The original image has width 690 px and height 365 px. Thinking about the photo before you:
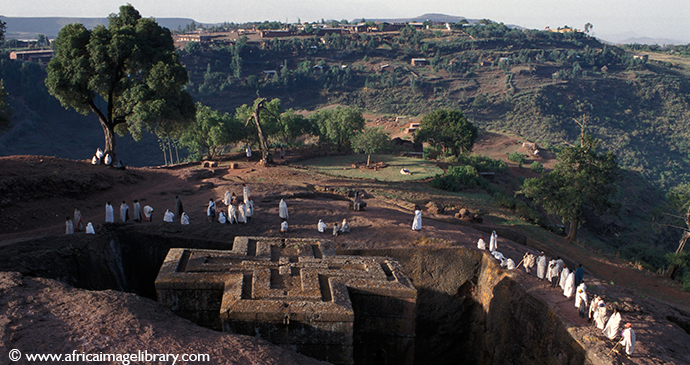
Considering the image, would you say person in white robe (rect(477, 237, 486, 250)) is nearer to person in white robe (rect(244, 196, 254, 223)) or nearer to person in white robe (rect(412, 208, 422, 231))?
Answer: person in white robe (rect(412, 208, 422, 231))

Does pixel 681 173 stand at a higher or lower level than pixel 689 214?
lower

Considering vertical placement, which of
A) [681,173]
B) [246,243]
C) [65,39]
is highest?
[65,39]

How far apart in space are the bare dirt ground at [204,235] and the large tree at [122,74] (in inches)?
138

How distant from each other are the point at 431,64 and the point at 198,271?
107823mm

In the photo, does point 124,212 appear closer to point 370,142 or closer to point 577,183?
point 577,183

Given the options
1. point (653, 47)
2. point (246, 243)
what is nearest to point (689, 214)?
point (246, 243)

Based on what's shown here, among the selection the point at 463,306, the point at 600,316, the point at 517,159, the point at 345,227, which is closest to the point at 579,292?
the point at 600,316

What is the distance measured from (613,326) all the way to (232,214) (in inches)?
527

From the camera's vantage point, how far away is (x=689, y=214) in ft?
74.1

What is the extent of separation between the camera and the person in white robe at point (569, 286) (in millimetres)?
14258

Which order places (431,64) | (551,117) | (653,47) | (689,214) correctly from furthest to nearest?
(653,47) → (431,64) → (551,117) → (689,214)

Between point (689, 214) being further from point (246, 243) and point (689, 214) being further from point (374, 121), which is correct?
point (374, 121)

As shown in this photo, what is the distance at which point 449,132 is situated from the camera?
163 feet

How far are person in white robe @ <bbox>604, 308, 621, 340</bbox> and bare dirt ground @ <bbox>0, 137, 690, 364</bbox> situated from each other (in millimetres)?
339
